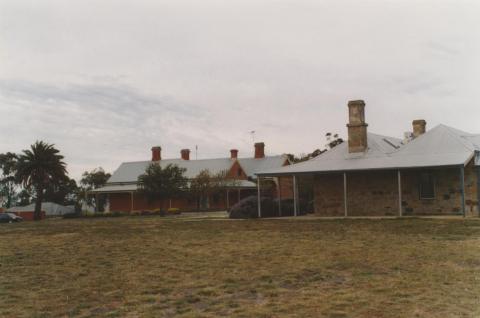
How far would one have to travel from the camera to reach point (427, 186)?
77.9ft

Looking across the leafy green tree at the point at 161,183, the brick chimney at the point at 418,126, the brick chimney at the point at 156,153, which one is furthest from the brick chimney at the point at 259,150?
the brick chimney at the point at 418,126

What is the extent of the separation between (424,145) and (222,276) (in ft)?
61.5

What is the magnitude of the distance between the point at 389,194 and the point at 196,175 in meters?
29.1

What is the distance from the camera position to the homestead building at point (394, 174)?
885 inches

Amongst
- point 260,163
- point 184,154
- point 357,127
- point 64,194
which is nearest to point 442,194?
point 357,127

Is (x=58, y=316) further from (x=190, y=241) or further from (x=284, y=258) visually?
(x=190, y=241)

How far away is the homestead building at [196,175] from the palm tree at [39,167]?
19.1 feet

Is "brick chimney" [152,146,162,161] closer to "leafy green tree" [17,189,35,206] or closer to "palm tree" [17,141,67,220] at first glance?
"palm tree" [17,141,67,220]

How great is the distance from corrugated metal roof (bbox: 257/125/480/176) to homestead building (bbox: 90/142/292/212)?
18.0 metres

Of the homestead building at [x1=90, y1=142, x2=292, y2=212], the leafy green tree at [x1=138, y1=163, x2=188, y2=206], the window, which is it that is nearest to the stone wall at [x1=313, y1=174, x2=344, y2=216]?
the window

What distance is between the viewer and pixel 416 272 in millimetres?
8461

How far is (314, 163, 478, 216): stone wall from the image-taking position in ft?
74.8

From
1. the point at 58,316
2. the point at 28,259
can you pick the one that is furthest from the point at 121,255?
the point at 58,316

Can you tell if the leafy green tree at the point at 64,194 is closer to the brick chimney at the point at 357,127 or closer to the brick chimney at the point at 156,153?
the brick chimney at the point at 156,153
